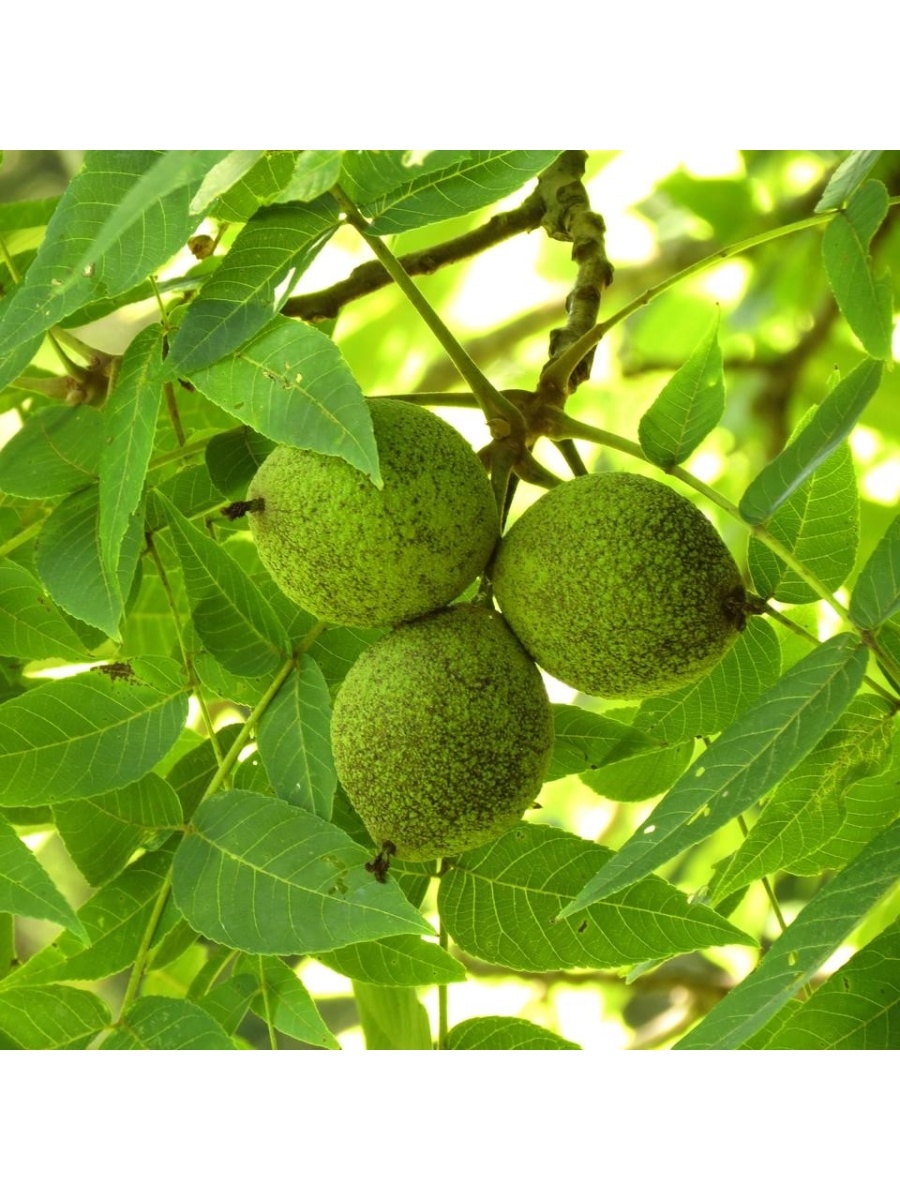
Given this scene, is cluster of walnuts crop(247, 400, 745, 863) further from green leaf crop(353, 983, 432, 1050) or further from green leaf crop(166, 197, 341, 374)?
green leaf crop(353, 983, 432, 1050)

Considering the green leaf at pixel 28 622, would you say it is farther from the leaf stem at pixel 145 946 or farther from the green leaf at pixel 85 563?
the leaf stem at pixel 145 946

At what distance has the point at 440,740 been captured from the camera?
1181 millimetres

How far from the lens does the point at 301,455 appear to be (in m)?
1.23

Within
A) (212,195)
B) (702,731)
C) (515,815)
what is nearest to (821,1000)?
(515,815)

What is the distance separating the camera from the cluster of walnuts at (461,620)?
119 cm

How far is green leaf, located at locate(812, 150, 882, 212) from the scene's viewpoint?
1.23 metres

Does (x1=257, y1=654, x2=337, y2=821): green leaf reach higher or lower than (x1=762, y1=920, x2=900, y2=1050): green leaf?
higher

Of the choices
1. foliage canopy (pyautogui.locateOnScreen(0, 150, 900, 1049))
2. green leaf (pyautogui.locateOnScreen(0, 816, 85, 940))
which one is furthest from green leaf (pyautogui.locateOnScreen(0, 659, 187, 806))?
green leaf (pyautogui.locateOnScreen(0, 816, 85, 940))

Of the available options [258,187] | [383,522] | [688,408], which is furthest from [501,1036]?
[258,187]

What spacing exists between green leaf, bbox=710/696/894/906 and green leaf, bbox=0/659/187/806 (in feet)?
1.87

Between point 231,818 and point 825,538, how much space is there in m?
0.63

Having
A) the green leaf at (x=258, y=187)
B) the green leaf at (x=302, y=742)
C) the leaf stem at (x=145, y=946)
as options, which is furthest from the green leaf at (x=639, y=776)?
the green leaf at (x=258, y=187)

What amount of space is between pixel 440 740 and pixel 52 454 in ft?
1.80

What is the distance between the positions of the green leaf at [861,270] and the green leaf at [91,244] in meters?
0.58
